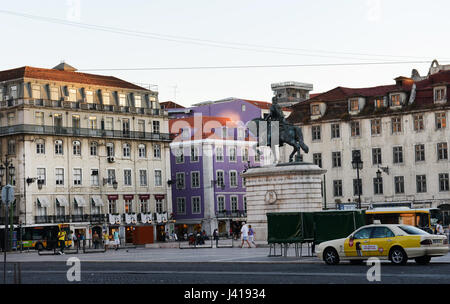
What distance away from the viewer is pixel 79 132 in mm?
88188

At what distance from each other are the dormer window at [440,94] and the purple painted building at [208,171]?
1113 inches

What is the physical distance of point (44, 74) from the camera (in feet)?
289

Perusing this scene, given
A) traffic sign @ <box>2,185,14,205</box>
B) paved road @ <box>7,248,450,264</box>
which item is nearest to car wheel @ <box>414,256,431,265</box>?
paved road @ <box>7,248,450,264</box>

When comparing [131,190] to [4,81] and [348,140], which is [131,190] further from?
[348,140]

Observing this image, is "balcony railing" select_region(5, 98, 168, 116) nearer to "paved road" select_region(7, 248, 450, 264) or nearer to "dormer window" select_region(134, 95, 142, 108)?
"dormer window" select_region(134, 95, 142, 108)

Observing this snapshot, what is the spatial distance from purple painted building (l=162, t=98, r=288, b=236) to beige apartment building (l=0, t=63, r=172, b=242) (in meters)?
3.94

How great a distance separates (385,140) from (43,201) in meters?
31.8

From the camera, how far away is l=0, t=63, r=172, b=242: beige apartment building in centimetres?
8394

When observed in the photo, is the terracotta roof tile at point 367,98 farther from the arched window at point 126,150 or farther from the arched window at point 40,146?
the arched window at point 40,146

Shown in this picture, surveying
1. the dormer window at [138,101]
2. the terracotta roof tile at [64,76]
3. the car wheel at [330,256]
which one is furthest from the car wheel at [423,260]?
the dormer window at [138,101]

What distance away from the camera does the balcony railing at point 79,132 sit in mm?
83688

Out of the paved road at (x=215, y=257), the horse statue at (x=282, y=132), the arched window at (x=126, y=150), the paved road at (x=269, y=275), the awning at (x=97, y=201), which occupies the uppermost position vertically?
the arched window at (x=126, y=150)

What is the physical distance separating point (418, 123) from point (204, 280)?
2322 inches
